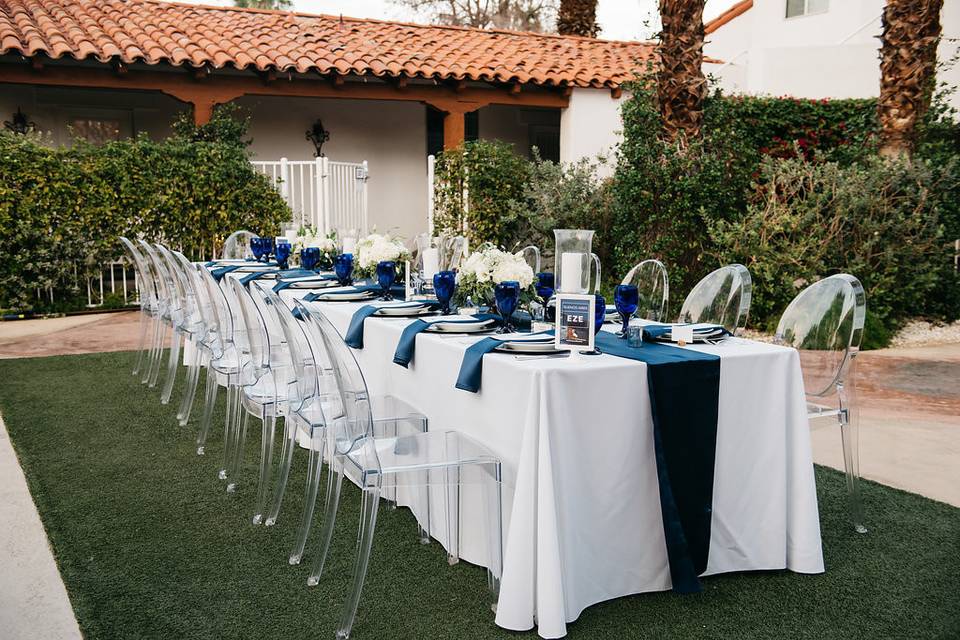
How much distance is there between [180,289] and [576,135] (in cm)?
896

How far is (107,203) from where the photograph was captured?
9.45 metres

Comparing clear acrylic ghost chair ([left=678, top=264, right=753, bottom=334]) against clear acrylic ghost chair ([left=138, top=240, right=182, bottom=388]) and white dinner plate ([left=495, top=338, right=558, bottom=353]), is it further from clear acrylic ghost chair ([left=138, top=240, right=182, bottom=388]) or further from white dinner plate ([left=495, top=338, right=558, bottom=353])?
clear acrylic ghost chair ([left=138, top=240, right=182, bottom=388])

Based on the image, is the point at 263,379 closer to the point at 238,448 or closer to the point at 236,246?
the point at 238,448

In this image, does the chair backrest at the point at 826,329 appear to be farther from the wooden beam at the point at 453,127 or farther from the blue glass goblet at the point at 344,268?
the wooden beam at the point at 453,127

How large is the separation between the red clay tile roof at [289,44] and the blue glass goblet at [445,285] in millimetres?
7310

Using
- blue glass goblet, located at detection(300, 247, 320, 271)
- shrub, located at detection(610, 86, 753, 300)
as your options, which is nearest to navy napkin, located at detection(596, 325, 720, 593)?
blue glass goblet, located at detection(300, 247, 320, 271)

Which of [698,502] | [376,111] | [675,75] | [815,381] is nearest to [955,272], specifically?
[675,75]

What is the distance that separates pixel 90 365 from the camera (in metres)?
6.82

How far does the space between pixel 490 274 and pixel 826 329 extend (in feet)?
4.88

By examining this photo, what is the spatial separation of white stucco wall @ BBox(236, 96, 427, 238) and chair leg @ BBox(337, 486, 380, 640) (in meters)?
11.0

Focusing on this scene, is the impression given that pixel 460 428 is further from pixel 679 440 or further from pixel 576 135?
pixel 576 135

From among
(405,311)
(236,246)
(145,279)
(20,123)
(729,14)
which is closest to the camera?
(405,311)

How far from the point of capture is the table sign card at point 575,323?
2.70m

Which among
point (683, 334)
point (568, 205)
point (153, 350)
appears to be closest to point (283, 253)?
point (153, 350)
